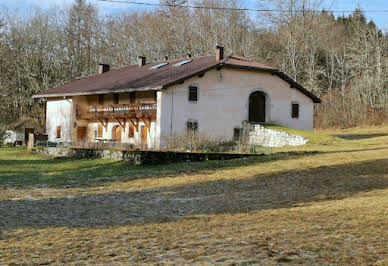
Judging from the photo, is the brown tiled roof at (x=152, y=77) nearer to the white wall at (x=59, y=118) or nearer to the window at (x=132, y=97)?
the window at (x=132, y=97)

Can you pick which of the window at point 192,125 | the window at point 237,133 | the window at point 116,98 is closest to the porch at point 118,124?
the window at point 116,98

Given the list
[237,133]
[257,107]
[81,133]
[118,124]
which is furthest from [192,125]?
[81,133]

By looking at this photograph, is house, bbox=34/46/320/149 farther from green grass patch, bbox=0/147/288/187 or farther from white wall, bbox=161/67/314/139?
green grass patch, bbox=0/147/288/187

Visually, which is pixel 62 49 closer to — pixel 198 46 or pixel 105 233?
pixel 198 46

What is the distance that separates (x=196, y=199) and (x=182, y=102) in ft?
56.2

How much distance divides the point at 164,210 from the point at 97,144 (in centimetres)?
1704

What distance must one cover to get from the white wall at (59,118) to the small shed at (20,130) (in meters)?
1.58

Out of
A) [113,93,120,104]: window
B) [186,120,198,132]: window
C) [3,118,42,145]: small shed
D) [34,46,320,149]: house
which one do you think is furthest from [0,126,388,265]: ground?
[3,118,42,145]: small shed

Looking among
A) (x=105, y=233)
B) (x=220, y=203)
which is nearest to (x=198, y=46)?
(x=220, y=203)

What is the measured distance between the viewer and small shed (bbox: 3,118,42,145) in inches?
1572

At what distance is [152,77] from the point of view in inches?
1265

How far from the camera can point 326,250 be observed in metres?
6.98

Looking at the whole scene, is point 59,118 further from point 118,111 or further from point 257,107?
point 257,107

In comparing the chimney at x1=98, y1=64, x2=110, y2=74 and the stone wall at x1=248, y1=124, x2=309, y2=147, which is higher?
the chimney at x1=98, y1=64, x2=110, y2=74
